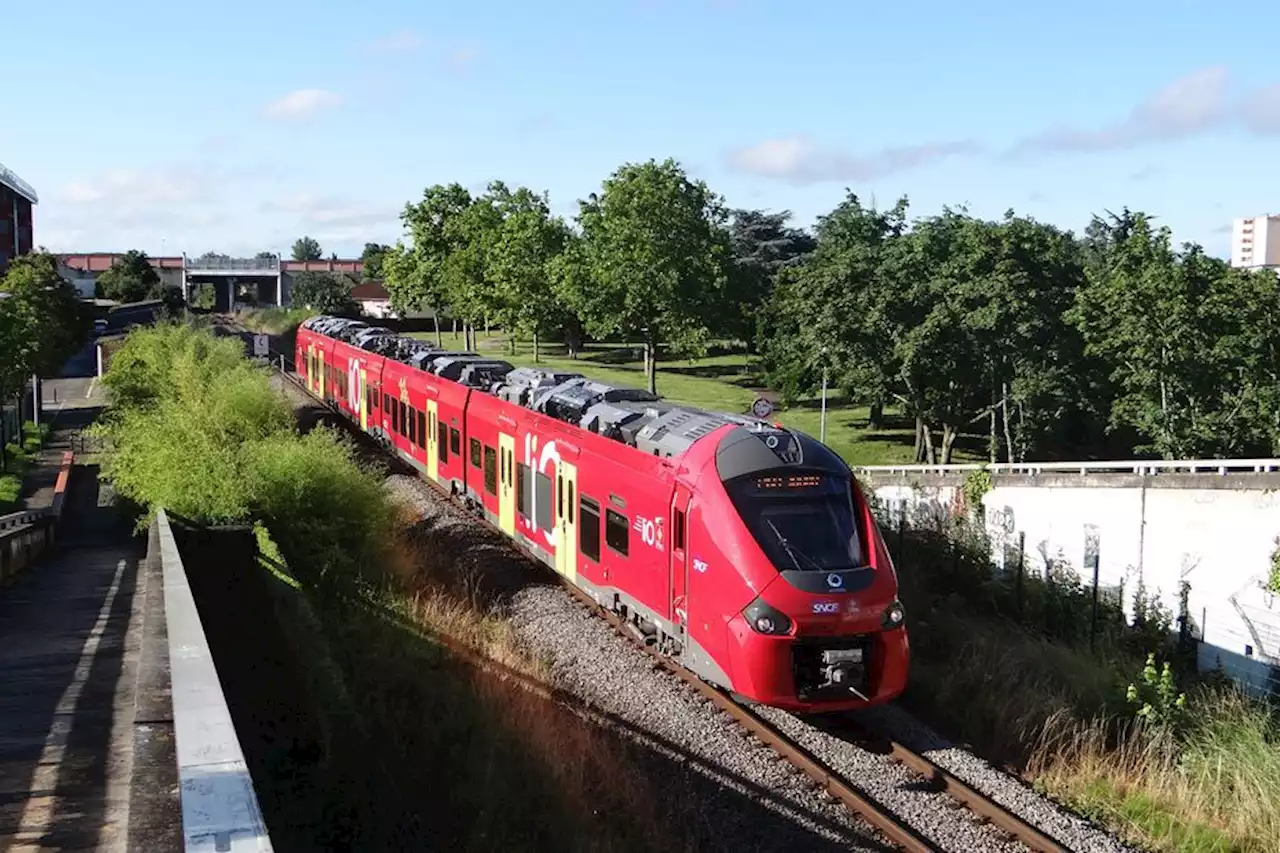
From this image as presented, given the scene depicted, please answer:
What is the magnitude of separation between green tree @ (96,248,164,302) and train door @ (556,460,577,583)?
104149mm

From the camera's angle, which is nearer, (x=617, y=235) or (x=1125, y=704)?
(x=1125, y=704)

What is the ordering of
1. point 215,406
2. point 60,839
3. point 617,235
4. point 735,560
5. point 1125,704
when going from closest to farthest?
1. point 60,839
2. point 735,560
3. point 1125,704
4. point 215,406
5. point 617,235

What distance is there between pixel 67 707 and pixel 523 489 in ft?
39.0

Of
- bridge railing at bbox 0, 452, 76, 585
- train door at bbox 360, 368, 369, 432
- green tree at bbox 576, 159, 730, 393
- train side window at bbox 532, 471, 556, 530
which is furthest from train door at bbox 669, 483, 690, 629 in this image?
green tree at bbox 576, 159, 730, 393

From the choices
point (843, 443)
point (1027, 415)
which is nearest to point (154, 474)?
point (1027, 415)

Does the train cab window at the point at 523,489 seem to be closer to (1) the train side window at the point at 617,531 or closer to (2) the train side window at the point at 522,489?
(2) the train side window at the point at 522,489

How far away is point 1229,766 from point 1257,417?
27.8 metres

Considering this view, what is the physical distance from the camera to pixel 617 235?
48438 millimetres

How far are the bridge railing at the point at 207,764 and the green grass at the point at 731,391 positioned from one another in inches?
1340

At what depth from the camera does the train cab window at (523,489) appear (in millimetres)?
20297

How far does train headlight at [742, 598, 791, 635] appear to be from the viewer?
472 inches

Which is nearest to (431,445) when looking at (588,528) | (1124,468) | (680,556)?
(588,528)

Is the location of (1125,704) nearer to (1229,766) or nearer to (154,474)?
(1229,766)

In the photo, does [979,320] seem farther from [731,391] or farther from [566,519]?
[566,519]
